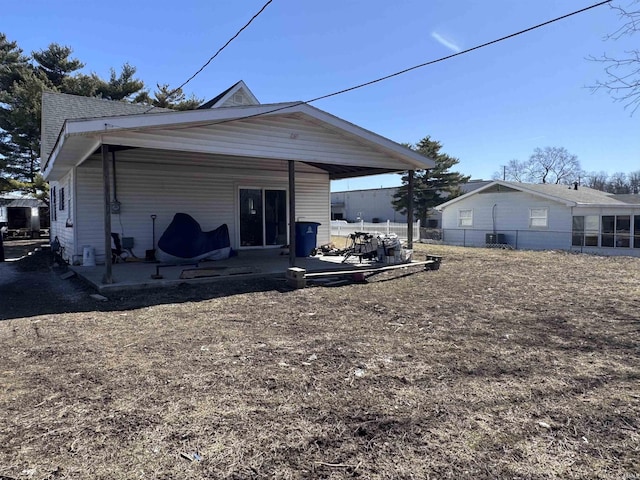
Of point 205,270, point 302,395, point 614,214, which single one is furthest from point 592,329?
point 614,214

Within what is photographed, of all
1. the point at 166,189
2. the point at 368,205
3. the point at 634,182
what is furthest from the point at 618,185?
the point at 166,189

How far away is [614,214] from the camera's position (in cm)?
2006

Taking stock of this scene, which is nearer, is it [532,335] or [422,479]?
[422,479]

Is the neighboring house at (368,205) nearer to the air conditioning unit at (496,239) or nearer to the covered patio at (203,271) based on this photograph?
the air conditioning unit at (496,239)

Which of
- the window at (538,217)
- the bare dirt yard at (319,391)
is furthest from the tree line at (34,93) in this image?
the window at (538,217)

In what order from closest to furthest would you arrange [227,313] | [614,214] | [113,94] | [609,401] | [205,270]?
[609,401]
[227,313]
[205,270]
[614,214]
[113,94]

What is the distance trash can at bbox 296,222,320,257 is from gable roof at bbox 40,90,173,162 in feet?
17.3

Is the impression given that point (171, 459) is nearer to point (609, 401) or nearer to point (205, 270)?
point (609, 401)

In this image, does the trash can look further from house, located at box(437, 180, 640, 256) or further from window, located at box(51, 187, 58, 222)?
house, located at box(437, 180, 640, 256)

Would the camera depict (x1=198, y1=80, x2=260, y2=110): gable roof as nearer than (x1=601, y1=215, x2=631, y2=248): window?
Yes

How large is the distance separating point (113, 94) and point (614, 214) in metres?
28.6

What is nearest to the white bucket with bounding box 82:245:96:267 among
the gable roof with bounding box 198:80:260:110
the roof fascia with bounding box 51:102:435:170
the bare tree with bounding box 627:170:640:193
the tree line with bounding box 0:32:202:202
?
the roof fascia with bounding box 51:102:435:170

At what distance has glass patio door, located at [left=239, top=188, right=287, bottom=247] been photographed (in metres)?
12.3

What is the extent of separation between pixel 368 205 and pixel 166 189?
38.2m
